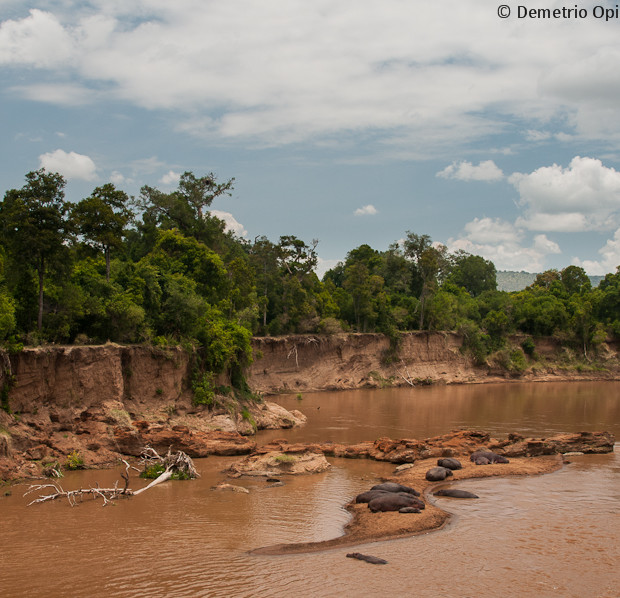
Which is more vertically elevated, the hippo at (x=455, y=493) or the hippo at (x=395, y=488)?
the hippo at (x=395, y=488)

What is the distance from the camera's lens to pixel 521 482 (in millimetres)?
20328

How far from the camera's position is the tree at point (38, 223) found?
80.0 ft

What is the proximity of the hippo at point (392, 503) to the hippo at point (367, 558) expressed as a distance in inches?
141

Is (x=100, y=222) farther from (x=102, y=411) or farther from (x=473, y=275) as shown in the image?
(x=473, y=275)

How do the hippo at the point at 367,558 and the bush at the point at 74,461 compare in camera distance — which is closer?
the hippo at the point at 367,558

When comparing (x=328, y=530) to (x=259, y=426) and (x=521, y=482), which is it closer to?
(x=521, y=482)

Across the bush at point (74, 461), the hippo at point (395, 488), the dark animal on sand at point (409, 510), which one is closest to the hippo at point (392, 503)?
the dark animal on sand at point (409, 510)

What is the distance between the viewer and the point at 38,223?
24.8 m

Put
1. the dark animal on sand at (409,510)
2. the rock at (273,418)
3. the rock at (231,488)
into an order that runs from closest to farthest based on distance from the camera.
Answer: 1. the dark animal on sand at (409,510)
2. the rock at (231,488)
3. the rock at (273,418)

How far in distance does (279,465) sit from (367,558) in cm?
906

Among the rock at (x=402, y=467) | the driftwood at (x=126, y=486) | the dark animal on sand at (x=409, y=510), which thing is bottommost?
the rock at (x=402, y=467)

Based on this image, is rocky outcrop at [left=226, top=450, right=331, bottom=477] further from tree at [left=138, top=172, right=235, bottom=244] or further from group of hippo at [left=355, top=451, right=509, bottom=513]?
tree at [left=138, top=172, right=235, bottom=244]

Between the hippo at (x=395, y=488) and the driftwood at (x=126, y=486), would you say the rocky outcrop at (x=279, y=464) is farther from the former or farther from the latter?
the hippo at (x=395, y=488)

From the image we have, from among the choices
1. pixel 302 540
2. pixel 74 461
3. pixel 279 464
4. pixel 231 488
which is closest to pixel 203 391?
pixel 279 464
